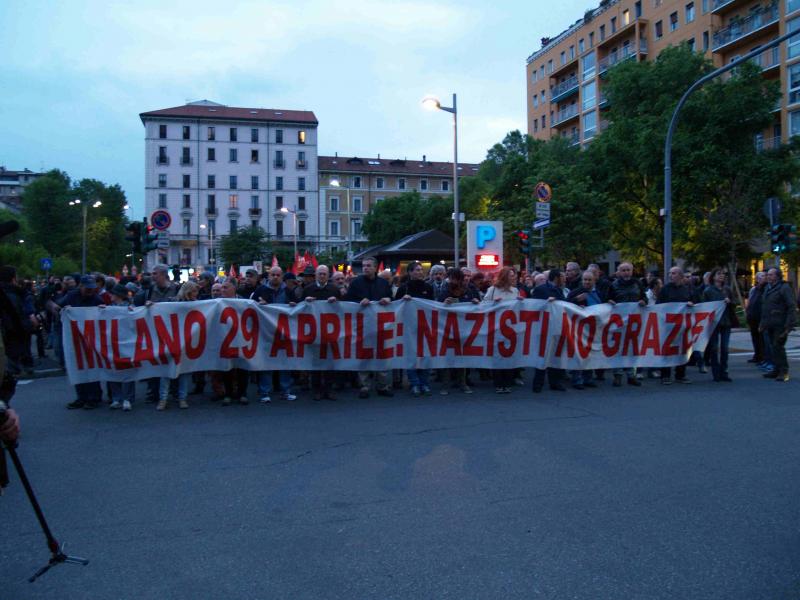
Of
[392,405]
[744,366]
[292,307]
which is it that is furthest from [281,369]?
[744,366]

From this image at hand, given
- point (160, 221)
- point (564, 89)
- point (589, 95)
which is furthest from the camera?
point (564, 89)

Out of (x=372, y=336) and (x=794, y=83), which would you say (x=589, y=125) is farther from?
(x=372, y=336)

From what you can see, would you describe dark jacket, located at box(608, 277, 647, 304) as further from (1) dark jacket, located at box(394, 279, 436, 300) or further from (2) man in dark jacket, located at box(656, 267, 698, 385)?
(1) dark jacket, located at box(394, 279, 436, 300)

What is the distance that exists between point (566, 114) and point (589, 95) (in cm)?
428

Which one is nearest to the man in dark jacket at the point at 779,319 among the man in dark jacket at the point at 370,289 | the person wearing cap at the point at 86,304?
the man in dark jacket at the point at 370,289

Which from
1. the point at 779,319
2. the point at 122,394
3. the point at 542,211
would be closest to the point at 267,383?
the point at 122,394

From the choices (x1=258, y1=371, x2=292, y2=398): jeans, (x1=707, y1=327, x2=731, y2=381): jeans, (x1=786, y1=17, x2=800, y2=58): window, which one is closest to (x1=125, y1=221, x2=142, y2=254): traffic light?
(x1=258, y1=371, x2=292, y2=398): jeans

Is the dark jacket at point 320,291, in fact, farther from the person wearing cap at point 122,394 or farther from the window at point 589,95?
the window at point 589,95

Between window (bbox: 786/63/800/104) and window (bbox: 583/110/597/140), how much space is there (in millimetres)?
19697

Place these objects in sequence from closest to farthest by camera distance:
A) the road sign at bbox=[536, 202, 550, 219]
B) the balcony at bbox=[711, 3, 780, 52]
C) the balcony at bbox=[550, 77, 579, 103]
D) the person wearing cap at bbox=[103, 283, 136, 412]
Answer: the person wearing cap at bbox=[103, 283, 136, 412] → the road sign at bbox=[536, 202, 550, 219] → the balcony at bbox=[711, 3, 780, 52] → the balcony at bbox=[550, 77, 579, 103]

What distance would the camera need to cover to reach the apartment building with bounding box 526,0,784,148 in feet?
138

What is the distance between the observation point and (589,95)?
6134 cm

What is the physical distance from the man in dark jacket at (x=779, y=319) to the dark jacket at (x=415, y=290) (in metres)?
5.60

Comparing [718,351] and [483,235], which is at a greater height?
[483,235]
